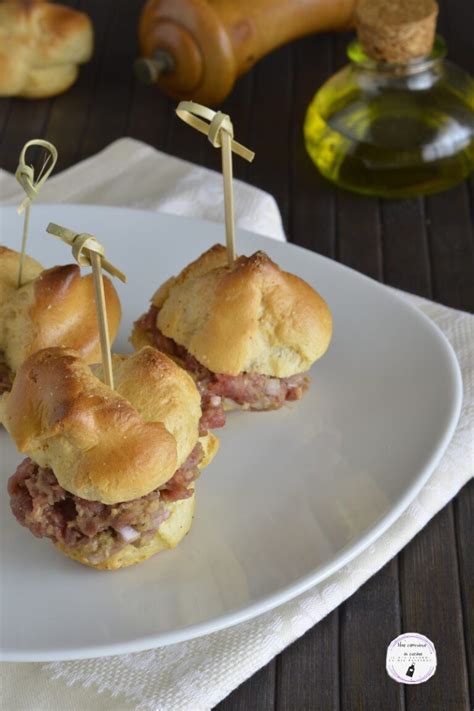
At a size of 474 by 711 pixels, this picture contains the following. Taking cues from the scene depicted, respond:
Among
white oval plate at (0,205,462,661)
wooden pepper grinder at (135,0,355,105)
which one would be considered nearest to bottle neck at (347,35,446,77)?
wooden pepper grinder at (135,0,355,105)

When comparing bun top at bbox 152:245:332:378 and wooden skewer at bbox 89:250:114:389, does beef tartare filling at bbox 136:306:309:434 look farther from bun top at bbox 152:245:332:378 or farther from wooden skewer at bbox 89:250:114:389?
wooden skewer at bbox 89:250:114:389

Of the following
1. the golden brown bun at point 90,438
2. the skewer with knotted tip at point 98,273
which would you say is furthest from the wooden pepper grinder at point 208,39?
the golden brown bun at point 90,438

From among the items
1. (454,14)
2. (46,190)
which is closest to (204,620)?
(46,190)

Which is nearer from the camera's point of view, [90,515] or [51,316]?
[90,515]

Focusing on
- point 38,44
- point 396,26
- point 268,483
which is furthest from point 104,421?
point 38,44

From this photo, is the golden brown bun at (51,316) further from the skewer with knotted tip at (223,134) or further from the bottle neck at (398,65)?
the bottle neck at (398,65)

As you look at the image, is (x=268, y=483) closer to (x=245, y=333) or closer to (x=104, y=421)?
(x=245, y=333)

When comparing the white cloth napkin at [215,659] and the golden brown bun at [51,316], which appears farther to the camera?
the golden brown bun at [51,316]
